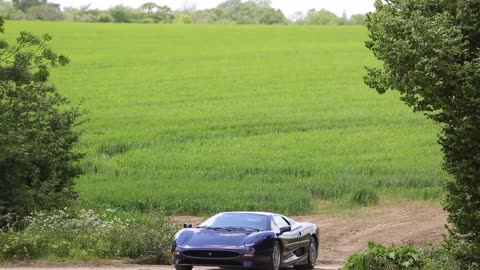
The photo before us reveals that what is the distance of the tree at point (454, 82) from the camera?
13.4 meters

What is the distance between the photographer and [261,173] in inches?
1362

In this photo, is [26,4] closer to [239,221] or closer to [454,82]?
[239,221]

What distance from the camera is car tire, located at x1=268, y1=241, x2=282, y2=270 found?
1827cm

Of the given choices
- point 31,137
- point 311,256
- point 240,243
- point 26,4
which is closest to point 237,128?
point 31,137

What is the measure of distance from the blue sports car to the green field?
973 cm

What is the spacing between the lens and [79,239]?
836 inches

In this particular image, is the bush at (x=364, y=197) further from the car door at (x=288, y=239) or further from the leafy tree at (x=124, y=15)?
the leafy tree at (x=124, y=15)

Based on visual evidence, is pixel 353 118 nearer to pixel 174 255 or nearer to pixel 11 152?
pixel 11 152

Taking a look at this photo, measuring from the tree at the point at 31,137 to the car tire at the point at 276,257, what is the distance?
7889 mm

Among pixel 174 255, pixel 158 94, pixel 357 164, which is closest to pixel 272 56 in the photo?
pixel 158 94

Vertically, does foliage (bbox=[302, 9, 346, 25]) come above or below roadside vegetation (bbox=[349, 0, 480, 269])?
below

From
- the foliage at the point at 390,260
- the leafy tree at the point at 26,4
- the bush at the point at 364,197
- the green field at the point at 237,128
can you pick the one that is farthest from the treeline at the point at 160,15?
the foliage at the point at 390,260

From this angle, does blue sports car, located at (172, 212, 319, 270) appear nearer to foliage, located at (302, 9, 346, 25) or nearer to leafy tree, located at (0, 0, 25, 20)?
leafy tree, located at (0, 0, 25, 20)

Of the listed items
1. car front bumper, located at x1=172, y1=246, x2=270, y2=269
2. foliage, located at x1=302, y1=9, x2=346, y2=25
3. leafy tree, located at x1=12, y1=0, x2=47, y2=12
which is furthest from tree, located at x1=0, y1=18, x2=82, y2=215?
foliage, located at x1=302, y1=9, x2=346, y2=25
